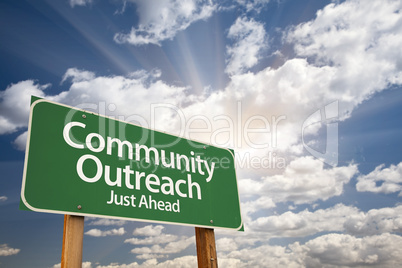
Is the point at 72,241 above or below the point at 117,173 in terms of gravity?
below

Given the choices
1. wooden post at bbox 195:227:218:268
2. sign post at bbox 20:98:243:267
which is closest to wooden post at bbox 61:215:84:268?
sign post at bbox 20:98:243:267

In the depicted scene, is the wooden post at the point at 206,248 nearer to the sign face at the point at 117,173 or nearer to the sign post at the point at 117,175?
the sign post at the point at 117,175

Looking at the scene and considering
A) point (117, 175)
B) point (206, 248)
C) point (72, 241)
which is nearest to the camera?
point (72, 241)

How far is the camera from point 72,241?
9.33 feet

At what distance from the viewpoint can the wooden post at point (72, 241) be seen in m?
2.77

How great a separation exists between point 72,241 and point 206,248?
1.67 m

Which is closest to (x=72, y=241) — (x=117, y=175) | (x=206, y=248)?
(x=117, y=175)

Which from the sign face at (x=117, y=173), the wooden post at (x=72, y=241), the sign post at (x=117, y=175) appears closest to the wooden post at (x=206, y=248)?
the sign post at (x=117, y=175)

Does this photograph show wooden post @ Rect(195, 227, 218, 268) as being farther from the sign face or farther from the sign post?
the sign face

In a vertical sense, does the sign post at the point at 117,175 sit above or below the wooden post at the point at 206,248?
above

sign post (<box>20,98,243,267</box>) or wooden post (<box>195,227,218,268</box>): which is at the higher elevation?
sign post (<box>20,98,243,267</box>)

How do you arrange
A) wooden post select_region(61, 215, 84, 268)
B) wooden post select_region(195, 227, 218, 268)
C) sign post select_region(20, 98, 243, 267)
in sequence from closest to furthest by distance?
wooden post select_region(61, 215, 84, 268) → sign post select_region(20, 98, 243, 267) → wooden post select_region(195, 227, 218, 268)

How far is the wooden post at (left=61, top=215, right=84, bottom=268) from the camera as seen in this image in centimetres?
277

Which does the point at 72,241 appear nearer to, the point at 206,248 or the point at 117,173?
the point at 117,173
